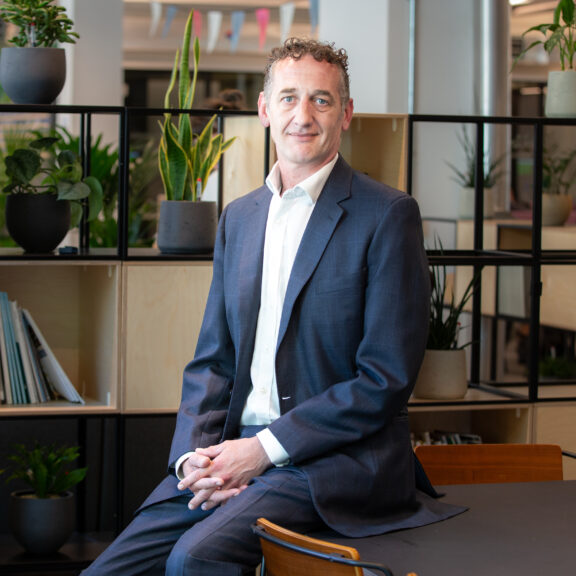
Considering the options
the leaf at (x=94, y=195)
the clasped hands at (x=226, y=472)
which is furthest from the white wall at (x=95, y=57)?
the clasped hands at (x=226, y=472)

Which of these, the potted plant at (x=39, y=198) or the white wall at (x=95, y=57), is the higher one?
the white wall at (x=95, y=57)

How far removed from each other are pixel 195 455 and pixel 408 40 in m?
3.47

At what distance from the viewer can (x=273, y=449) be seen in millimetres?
1805

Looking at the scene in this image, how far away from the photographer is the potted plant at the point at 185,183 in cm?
294

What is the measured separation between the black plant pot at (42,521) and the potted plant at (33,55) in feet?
4.21

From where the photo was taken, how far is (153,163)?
5.89 m

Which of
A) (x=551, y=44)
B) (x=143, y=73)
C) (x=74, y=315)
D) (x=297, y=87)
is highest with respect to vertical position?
(x=143, y=73)

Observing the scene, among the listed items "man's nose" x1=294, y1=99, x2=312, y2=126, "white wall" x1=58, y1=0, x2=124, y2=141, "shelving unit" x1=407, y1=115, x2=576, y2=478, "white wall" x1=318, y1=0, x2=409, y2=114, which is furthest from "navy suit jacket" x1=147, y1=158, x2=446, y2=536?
"white wall" x1=58, y1=0, x2=124, y2=141

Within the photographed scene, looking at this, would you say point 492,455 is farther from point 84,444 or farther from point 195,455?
point 84,444

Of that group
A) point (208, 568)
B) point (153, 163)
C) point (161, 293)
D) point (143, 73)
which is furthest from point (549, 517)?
point (143, 73)

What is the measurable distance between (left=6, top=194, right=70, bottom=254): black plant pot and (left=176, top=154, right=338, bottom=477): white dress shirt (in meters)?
1.09

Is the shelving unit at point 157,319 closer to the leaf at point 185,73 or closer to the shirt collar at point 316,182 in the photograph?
the leaf at point 185,73

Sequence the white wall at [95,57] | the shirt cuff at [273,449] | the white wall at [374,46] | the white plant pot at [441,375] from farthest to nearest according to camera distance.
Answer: the white wall at [95,57] → the white wall at [374,46] → the white plant pot at [441,375] → the shirt cuff at [273,449]

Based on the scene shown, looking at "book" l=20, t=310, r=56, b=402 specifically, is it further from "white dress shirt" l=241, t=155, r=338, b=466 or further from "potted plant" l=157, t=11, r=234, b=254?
"white dress shirt" l=241, t=155, r=338, b=466
